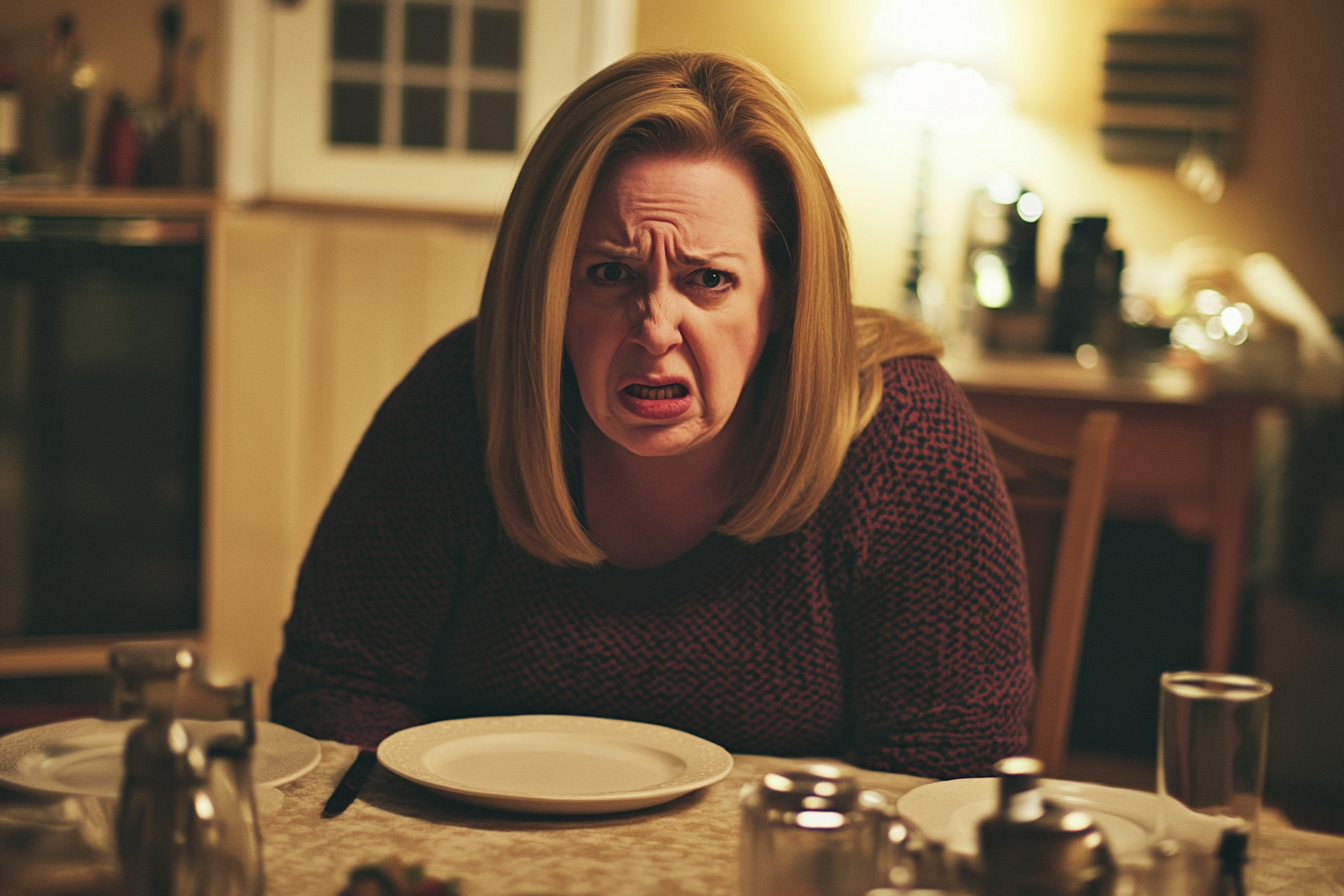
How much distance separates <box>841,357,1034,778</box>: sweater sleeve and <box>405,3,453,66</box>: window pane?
216 centimetres

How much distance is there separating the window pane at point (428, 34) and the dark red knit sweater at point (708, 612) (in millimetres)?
2035

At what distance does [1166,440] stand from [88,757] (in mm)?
2182

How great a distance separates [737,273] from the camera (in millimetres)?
1139

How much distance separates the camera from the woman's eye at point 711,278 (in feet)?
3.71

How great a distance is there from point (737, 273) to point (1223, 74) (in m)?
2.48

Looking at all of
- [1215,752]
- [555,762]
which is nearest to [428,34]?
[555,762]

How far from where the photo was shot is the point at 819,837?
0.61 m

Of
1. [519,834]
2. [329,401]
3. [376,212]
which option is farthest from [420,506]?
[376,212]

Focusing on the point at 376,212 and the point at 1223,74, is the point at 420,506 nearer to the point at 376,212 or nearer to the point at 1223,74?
the point at 376,212

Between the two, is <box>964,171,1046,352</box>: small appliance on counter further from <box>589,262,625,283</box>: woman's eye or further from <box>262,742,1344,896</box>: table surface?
<box>262,742,1344,896</box>: table surface

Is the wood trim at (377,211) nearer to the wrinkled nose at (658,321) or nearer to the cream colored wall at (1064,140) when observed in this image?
the cream colored wall at (1064,140)

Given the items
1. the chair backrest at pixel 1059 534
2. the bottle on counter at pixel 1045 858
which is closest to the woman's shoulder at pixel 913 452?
the chair backrest at pixel 1059 534

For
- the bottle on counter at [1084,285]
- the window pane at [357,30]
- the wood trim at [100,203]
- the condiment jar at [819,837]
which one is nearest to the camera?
the condiment jar at [819,837]

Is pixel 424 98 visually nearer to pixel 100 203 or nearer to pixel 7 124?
pixel 100 203
